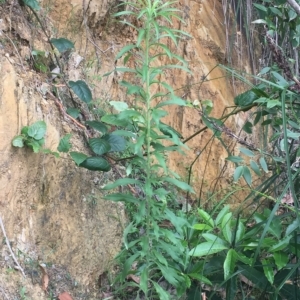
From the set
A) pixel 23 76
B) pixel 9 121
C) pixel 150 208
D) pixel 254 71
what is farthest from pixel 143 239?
pixel 254 71

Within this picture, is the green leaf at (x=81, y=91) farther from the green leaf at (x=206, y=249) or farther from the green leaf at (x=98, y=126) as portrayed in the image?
the green leaf at (x=206, y=249)


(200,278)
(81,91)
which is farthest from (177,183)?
(81,91)

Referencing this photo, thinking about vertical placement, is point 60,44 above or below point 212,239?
above

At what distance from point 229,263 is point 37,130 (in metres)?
1.04

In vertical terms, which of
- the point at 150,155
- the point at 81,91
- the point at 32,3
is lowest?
the point at 150,155

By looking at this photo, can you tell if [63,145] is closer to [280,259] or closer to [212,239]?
[212,239]

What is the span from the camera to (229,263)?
171cm

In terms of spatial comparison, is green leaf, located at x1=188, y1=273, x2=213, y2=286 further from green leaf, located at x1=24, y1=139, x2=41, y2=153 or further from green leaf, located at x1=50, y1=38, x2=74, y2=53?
green leaf, located at x1=50, y1=38, x2=74, y2=53

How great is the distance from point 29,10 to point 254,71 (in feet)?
5.24

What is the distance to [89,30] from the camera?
282cm

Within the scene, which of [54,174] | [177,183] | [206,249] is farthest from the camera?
[54,174]

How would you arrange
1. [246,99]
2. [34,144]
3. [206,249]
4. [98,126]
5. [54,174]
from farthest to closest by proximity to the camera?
[98,126] < [54,174] < [34,144] < [246,99] < [206,249]

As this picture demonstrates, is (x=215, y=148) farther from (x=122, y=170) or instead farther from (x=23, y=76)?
(x=23, y=76)

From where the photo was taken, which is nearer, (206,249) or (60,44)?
(206,249)
